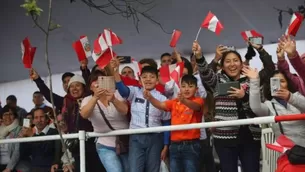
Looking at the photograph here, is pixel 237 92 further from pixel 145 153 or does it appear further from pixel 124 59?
pixel 124 59

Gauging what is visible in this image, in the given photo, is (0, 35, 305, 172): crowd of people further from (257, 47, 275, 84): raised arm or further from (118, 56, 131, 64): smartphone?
(118, 56, 131, 64): smartphone

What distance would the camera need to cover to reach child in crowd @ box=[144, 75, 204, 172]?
4.57m

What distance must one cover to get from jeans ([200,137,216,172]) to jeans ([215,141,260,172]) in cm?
53

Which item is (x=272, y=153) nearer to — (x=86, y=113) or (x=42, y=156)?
(x=86, y=113)

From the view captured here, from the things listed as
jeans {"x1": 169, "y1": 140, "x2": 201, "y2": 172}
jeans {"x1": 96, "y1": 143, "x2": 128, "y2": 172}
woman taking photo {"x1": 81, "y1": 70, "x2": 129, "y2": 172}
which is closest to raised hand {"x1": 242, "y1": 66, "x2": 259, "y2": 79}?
jeans {"x1": 169, "y1": 140, "x2": 201, "y2": 172}

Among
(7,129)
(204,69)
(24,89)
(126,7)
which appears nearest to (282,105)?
(204,69)

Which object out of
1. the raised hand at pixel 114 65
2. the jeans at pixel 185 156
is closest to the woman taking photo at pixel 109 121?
the raised hand at pixel 114 65

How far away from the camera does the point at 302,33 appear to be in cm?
708

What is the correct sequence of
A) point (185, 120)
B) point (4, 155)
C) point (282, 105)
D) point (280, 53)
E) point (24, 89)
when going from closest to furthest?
point (282, 105)
point (280, 53)
point (185, 120)
point (4, 155)
point (24, 89)

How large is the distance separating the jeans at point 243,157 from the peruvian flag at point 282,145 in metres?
0.42

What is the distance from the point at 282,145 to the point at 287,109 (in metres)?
0.36

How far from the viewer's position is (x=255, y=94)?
4.20 meters

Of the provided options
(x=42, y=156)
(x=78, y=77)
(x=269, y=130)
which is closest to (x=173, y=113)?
(x=269, y=130)

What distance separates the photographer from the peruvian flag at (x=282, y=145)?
13.0 ft
